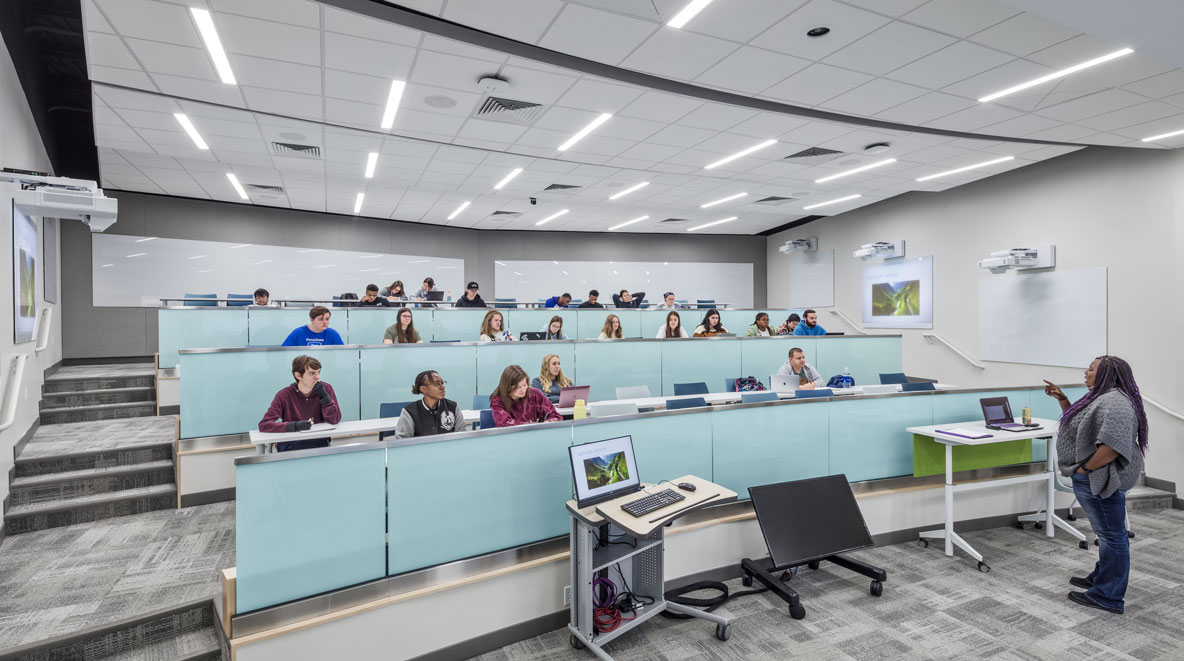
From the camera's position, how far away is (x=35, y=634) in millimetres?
2711

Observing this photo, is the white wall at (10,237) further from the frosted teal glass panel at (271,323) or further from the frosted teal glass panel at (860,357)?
the frosted teal glass panel at (860,357)

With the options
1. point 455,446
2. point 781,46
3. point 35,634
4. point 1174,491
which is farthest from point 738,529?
point 1174,491

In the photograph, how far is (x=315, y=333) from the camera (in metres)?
5.39

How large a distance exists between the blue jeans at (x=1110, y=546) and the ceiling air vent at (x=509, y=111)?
526 cm

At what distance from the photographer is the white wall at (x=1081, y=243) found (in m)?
5.86

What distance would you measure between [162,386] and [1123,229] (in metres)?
11.3

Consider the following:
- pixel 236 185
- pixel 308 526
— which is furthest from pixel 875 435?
pixel 236 185

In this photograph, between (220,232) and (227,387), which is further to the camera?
(220,232)

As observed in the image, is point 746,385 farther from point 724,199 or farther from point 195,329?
point 195,329

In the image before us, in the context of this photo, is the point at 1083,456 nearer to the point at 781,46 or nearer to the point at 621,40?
the point at 781,46

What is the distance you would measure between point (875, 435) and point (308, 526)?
4019 mm

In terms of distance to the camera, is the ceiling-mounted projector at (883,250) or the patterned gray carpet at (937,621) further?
the ceiling-mounted projector at (883,250)

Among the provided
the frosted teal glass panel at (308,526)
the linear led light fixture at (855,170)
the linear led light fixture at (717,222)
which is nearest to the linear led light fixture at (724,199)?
the linear led light fixture at (855,170)

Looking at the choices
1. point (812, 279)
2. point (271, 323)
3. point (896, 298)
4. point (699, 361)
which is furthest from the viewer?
point (812, 279)
